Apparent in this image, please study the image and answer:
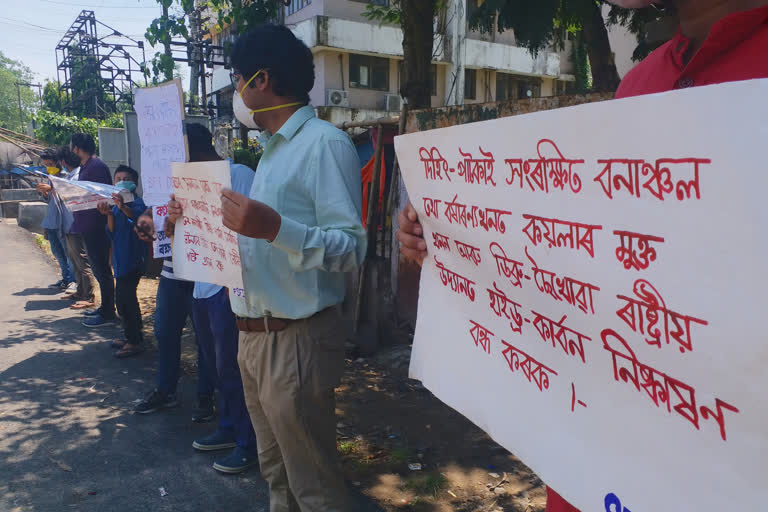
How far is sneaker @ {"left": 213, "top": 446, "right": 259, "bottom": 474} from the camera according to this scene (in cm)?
328

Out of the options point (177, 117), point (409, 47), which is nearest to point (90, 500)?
point (177, 117)

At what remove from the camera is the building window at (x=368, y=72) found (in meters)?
21.5

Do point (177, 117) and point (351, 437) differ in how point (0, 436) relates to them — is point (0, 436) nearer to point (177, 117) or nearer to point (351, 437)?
point (351, 437)

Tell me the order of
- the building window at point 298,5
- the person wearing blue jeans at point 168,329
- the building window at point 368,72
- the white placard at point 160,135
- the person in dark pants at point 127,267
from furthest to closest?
the building window at point 298,5
the building window at point 368,72
the person in dark pants at point 127,267
the person wearing blue jeans at point 168,329
the white placard at point 160,135

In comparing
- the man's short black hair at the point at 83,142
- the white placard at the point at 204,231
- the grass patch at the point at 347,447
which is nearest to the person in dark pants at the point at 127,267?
the man's short black hair at the point at 83,142

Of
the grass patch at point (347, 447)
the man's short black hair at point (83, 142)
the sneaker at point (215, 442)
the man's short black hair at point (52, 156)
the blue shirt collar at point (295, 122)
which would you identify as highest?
the man's short black hair at point (83, 142)

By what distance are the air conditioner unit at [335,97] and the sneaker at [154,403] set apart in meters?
17.5

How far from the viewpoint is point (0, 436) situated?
3.78 m

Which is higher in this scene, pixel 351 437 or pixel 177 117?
pixel 177 117

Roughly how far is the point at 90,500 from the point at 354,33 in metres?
19.9

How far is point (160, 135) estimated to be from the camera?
2.71 m

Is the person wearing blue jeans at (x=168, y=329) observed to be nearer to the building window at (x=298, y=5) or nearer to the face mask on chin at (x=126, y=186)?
the face mask on chin at (x=126, y=186)

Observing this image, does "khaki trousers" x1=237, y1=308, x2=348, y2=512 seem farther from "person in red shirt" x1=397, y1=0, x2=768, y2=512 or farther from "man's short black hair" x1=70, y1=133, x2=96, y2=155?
"man's short black hair" x1=70, y1=133, x2=96, y2=155

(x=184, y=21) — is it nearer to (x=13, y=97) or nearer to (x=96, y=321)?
(x=96, y=321)
